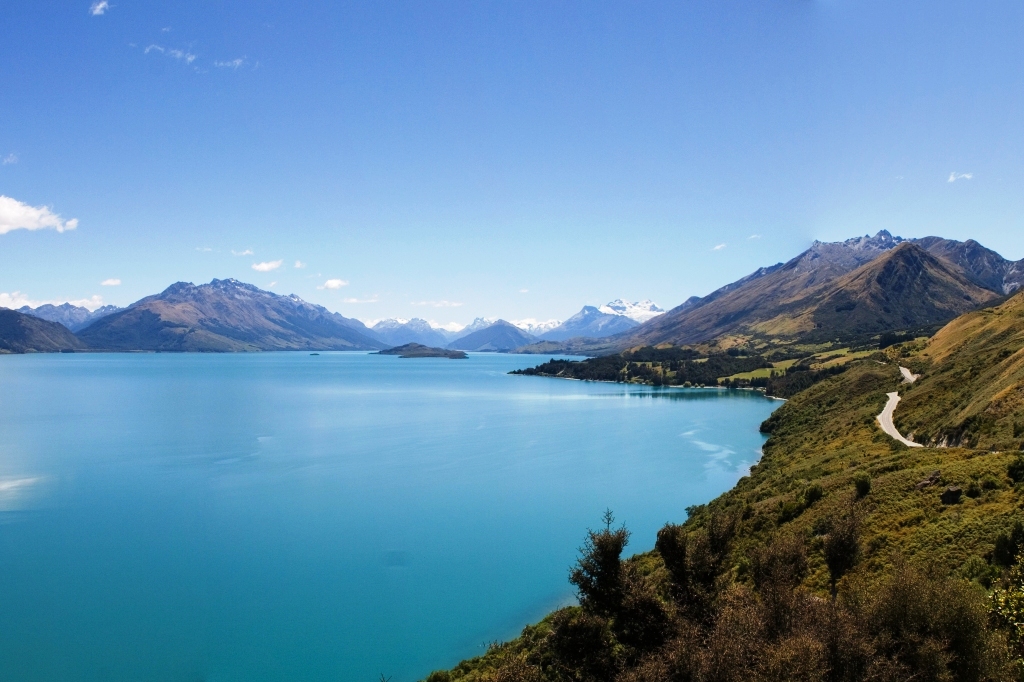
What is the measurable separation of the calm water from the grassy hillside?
995cm

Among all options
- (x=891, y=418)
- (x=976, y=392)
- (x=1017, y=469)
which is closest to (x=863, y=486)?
(x=1017, y=469)

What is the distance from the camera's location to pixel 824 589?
93.1 ft

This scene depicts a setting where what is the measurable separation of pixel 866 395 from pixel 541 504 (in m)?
55.4

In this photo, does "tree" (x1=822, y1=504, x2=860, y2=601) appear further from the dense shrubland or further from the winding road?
the winding road

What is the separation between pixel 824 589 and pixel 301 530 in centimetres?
4598

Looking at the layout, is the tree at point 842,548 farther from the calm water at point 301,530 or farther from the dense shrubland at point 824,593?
the calm water at point 301,530

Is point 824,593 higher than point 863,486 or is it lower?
lower

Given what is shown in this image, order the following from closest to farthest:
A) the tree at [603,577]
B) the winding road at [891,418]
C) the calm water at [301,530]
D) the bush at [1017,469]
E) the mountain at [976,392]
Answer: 1. the tree at [603,577]
2. the bush at [1017,469]
3. the calm water at [301,530]
4. the mountain at [976,392]
5. the winding road at [891,418]

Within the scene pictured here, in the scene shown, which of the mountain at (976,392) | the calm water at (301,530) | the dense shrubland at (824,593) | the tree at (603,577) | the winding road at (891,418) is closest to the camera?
the dense shrubland at (824,593)

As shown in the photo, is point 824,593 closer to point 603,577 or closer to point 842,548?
point 842,548

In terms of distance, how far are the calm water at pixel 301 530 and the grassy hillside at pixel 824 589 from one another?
9950 mm

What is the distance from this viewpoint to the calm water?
3691 centimetres

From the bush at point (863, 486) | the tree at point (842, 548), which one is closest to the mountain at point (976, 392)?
the bush at point (863, 486)

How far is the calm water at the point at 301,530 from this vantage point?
3691 centimetres
